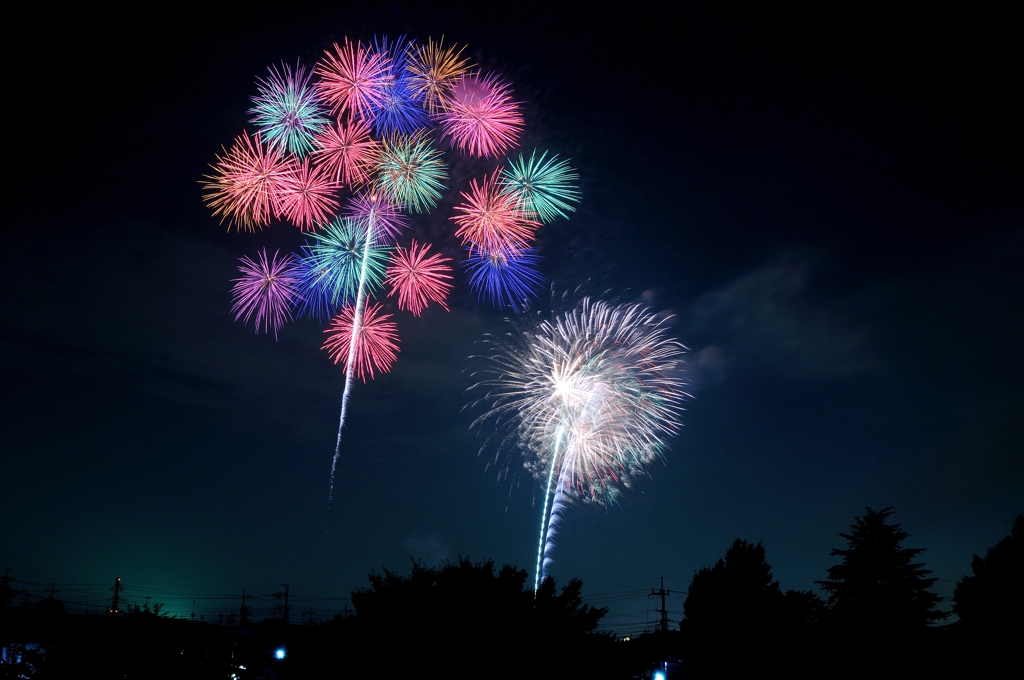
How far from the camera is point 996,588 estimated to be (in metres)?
35.2

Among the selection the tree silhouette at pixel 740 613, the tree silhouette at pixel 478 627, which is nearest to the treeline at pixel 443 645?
the tree silhouette at pixel 478 627

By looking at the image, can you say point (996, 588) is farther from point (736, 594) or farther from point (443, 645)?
point (443, 645)

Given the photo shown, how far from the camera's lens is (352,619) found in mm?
15938

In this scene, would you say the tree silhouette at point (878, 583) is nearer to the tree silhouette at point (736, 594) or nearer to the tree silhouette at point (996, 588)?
the tree silhouette at point (996, 588)

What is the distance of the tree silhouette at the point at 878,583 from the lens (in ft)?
130

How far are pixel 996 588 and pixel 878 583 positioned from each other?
20.3ft

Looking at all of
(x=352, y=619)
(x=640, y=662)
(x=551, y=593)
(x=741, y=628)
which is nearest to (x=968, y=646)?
(x=640, y=662)

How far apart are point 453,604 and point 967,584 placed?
3586cm

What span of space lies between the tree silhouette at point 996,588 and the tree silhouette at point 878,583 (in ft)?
6.92

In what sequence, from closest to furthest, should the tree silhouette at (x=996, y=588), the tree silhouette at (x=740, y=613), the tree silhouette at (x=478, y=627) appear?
the tree silhouette at (x=478, y=627), the tree silhouette at (x=996, y=588), the tree silhouette at (x=740, y=613)

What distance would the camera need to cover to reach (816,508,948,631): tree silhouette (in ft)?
130

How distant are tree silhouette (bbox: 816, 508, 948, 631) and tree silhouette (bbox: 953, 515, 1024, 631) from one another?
2.11m

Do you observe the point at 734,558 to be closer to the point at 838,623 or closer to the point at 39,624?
the point at 838,623

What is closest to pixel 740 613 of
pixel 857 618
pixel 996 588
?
pixel 857 618
